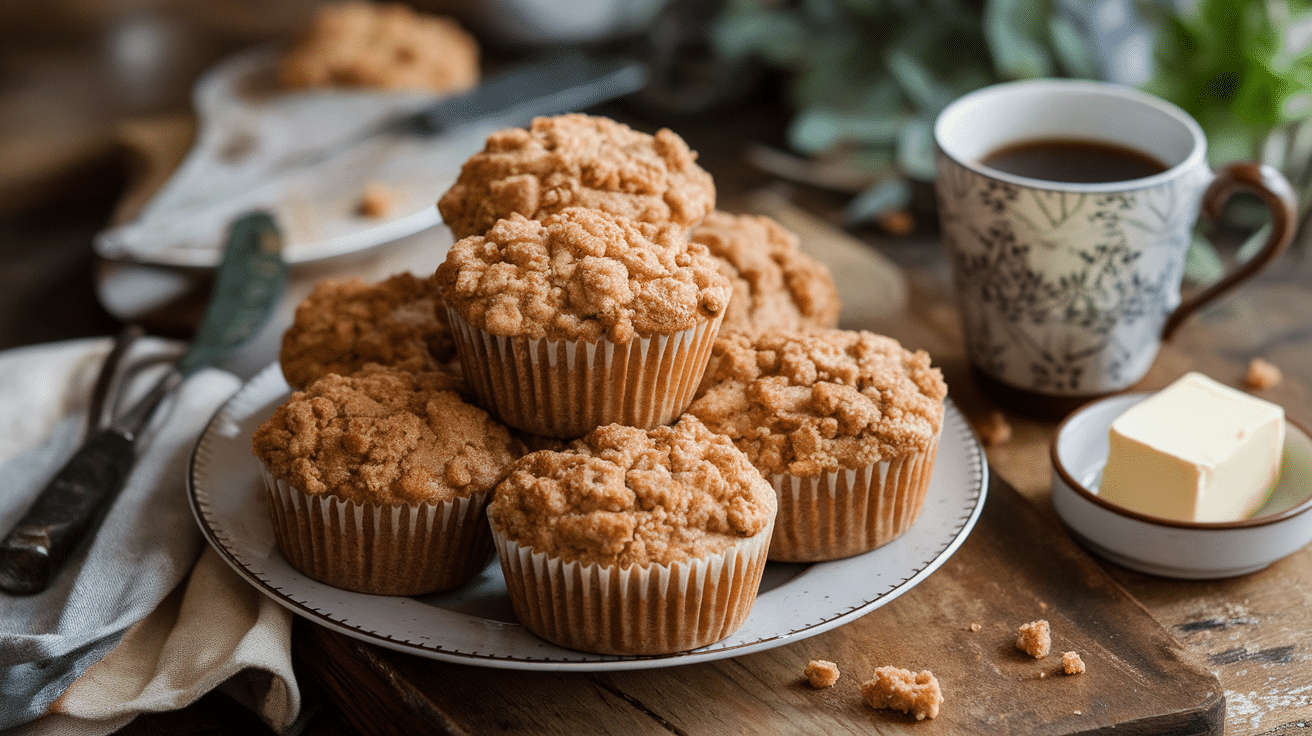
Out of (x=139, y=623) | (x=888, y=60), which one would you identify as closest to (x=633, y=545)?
(x=139, y=623)

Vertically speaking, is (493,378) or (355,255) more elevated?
(493,378)

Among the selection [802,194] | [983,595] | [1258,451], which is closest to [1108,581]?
[983,595]

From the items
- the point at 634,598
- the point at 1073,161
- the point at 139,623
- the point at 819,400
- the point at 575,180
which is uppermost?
the point at 575,180

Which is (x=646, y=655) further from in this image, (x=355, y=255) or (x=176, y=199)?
(x=176, y=199)

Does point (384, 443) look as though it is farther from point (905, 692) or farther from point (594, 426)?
point (905, 692)

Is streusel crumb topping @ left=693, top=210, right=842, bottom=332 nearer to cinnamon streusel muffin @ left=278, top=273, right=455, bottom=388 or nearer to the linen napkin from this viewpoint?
cinnamon streusel muffin @ left=278, top=273, right=455, bottom=388

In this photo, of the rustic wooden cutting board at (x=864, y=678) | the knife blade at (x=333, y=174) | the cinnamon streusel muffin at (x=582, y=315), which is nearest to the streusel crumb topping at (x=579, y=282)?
the cinnamon streusel muffin at (x=582, y=315)
